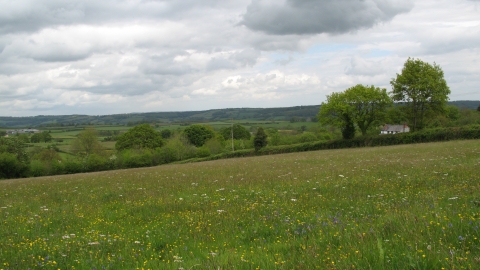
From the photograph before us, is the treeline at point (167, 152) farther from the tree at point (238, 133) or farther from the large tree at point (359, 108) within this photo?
the tree at point (238, 133)

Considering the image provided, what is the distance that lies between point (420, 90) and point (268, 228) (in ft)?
216

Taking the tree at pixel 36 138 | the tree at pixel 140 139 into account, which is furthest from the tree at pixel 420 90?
the tree at pixel 36 138

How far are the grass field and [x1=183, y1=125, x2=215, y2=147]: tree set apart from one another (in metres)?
116

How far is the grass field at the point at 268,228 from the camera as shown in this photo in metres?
5.04

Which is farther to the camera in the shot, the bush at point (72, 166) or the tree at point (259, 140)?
the bush at point (72, 166)

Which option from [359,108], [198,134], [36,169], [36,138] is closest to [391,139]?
[359,108]

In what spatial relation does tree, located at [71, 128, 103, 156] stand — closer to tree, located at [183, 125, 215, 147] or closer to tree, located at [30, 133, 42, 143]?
tree, located at [30, 133, 42, 143]

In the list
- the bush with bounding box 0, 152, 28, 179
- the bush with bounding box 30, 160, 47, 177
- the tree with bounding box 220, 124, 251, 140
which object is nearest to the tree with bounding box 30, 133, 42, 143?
the bush with bounding box 30, 160, 47, 177

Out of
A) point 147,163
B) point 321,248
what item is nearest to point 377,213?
point 321,248

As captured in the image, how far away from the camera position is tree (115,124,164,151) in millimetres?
111500

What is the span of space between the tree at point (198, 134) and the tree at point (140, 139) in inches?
596

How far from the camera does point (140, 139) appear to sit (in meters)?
111

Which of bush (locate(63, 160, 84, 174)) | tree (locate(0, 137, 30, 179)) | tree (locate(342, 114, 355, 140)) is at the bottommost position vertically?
bush (locate(63, 160, 84, 174))

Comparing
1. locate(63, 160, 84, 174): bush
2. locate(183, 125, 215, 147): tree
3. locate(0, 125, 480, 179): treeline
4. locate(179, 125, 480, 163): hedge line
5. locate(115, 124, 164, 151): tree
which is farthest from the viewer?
locate(183, 125, 215, 147): tree
